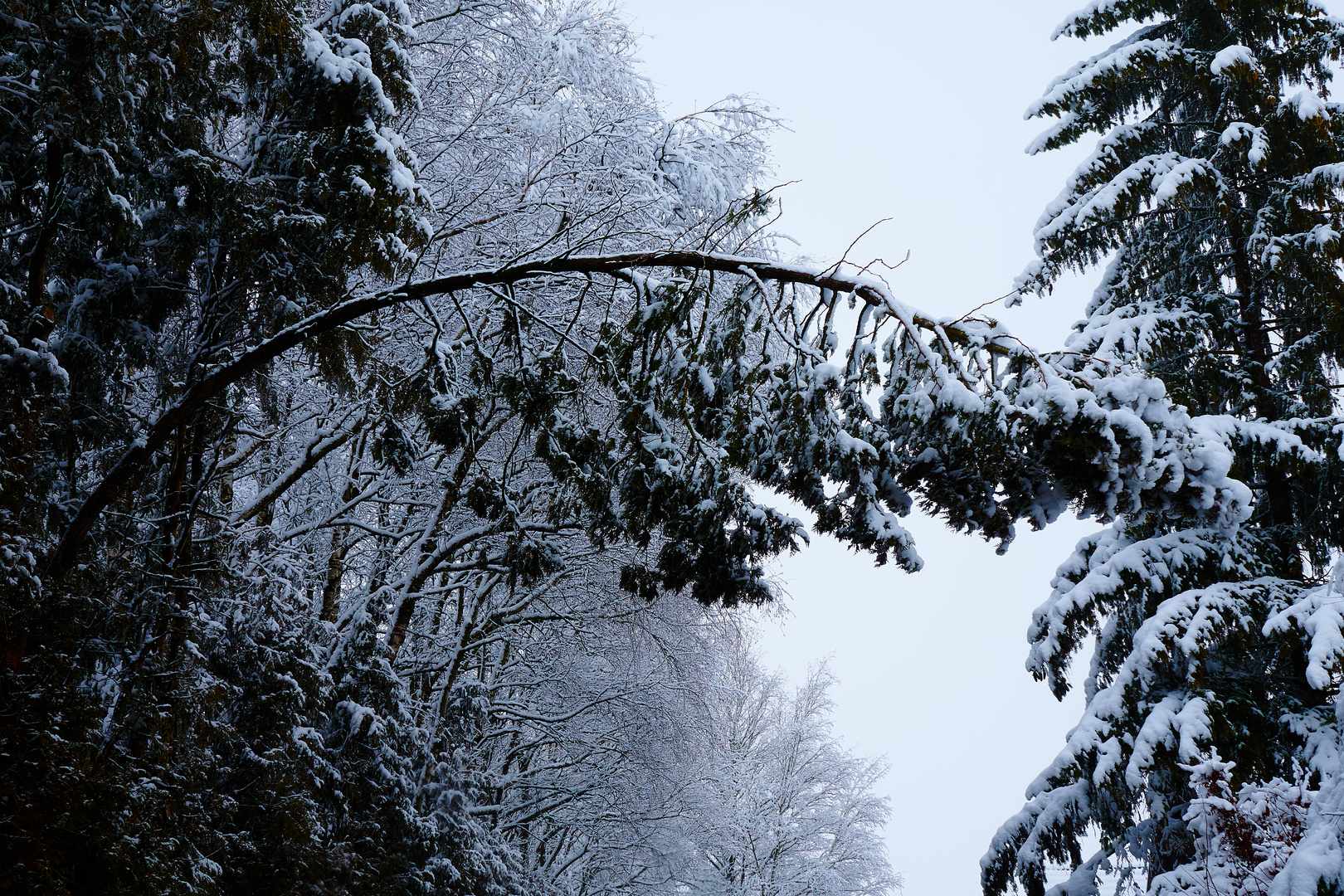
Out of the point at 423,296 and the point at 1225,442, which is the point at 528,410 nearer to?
the point at 423,296

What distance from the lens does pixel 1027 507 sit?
12.4 ft

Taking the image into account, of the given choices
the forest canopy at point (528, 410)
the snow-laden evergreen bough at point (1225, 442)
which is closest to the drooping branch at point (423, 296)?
the forest canopy at point (528, 410)

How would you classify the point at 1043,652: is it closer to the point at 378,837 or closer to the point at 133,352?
the point at 378,837

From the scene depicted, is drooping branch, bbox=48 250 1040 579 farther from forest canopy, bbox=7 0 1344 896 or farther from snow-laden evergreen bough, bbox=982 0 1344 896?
snow-laden evergreen bough, bbox=982 0 1344 896

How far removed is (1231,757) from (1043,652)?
4.58 ft

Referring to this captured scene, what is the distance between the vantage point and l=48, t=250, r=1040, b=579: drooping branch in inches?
163

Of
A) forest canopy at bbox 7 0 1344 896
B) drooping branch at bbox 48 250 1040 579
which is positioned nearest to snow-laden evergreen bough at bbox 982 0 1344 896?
forest canopy at bbox 7 0 1344 896

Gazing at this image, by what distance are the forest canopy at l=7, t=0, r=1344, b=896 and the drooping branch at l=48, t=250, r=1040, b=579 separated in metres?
0.02

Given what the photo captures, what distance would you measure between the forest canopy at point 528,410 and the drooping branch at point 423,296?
22 mm

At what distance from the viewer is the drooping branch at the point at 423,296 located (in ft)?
13.6

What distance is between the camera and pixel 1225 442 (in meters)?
5.07

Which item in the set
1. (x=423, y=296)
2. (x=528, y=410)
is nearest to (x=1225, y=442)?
(x=528, y=410)

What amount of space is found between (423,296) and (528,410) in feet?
2.74

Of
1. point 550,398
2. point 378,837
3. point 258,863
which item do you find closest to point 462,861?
point 378,837
